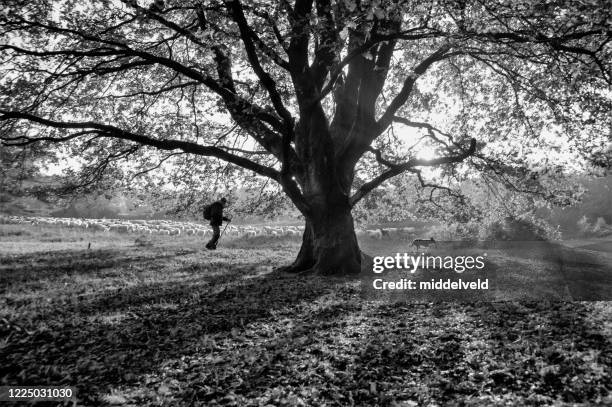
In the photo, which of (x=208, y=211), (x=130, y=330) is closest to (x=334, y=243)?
(x=208, y=211)

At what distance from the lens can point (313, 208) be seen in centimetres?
1297

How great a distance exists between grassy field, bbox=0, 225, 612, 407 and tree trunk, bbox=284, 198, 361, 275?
3.28 meters

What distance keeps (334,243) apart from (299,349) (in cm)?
772

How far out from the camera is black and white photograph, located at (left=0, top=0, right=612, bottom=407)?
423 cm

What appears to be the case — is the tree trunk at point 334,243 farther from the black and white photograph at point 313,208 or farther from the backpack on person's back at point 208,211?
the backpack on person's back at point 208,211

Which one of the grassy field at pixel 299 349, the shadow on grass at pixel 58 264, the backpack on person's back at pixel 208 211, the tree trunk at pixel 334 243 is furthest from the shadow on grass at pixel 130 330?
the backpack on person's back at pixel 208 211

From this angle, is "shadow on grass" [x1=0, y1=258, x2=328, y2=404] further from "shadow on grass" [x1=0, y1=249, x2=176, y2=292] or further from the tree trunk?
"shadow on grass" [x1=0, y1=249, x2=176, y2=292]

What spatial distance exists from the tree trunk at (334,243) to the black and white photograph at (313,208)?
75 mm

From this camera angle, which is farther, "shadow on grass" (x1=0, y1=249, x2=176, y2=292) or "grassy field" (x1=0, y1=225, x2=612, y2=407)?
"shadow on grass" (x1=0, y1=249, x2=176, y2=292)

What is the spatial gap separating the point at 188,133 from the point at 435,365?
1482 cm

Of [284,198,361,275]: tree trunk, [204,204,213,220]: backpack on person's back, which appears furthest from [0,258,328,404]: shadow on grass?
[204,204,213,220]: backpack on person's back

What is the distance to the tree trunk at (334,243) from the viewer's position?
41.3ft

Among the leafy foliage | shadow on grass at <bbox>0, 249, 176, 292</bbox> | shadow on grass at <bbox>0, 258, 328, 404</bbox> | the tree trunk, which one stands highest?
the leafy foliage

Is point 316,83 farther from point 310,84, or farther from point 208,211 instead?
point 208,211
